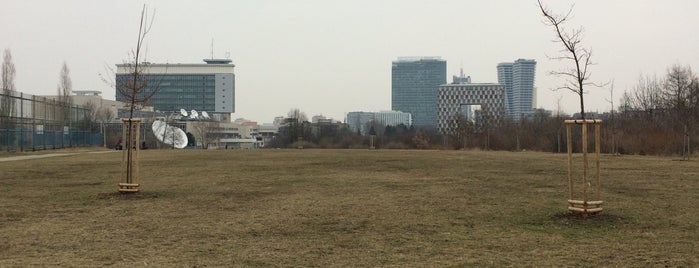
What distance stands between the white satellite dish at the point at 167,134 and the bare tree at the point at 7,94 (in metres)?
14.2

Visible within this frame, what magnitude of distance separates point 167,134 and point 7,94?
21.8 m

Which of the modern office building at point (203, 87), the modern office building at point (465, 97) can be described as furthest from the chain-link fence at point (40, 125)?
the modern office building at point (203, 87)

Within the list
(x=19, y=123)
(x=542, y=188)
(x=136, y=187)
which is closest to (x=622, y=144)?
(x=542, y=188)

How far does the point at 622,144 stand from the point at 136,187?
40.0m

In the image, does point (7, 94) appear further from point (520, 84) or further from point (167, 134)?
point (520, 84)

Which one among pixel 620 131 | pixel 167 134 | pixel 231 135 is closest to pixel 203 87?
pixel 231 135

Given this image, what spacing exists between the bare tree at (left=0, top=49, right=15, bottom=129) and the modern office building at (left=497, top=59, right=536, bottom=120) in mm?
150860

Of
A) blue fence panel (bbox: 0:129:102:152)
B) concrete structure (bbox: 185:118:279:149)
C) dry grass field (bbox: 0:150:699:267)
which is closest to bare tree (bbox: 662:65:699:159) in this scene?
dry grass field (bbox: 0:150:699:267)

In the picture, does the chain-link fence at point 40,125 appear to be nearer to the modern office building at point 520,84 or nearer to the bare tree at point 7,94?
the bare tree at point 7,94

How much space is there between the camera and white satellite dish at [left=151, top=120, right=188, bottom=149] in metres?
63.9

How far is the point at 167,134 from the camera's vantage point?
219ft

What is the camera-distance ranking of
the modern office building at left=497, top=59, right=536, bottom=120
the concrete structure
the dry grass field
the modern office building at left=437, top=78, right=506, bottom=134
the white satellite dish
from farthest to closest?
the modern office building at left=497, top=59, right=536, bottom=120, the modern office building at left=437, top=78, right=506, bottom=134, the concrete structure, the white satellite dish, the dry grass field

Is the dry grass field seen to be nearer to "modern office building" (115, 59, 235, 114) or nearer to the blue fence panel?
the blue fence panel

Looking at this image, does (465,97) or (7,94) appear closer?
(7,94)
